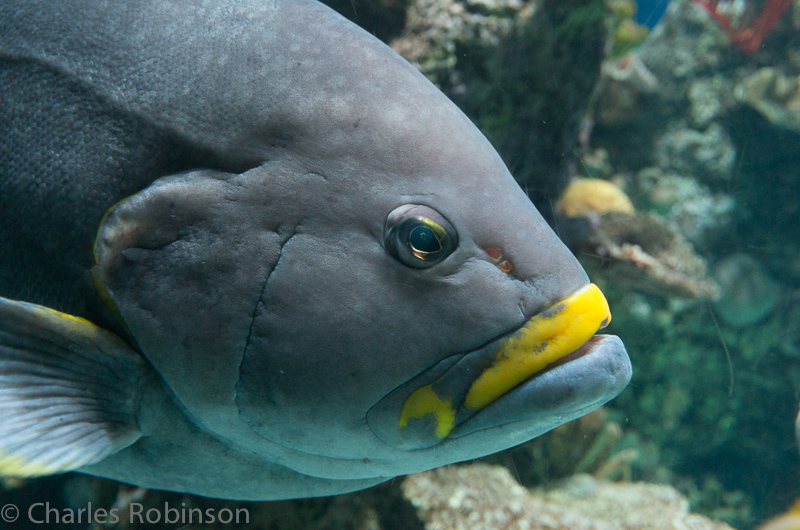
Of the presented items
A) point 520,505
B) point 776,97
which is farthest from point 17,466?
point 776,97

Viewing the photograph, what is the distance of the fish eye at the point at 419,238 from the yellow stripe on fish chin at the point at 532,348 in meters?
0.35

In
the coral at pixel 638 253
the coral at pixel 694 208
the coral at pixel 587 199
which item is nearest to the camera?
the coral at pixel 638 253

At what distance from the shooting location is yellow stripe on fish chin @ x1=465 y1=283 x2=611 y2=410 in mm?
1445

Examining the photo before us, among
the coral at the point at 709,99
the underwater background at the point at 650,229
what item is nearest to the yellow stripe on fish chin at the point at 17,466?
the underwater background at the point at 650,229

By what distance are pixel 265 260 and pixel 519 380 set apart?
89cm

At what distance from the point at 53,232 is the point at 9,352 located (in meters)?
0.46

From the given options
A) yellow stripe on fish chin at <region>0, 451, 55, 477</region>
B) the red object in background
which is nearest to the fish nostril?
yellow stripe on fish chin at <region>0, 451, 55, 477</region>

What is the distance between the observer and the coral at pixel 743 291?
7.93 m

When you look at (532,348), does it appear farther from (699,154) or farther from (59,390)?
(699,154)

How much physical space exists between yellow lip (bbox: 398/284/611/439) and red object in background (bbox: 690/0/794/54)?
400 inches

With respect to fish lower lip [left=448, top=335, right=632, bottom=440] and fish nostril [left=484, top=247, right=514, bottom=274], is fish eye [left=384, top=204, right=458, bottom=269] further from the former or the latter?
fish lower lip [left=448, top=335, right=632, bottom=440]

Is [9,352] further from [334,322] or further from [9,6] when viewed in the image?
[9,6]

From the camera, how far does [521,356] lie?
4.75 feet

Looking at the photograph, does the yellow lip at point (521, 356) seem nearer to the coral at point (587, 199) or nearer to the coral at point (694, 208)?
the coral at point (587, 199)
